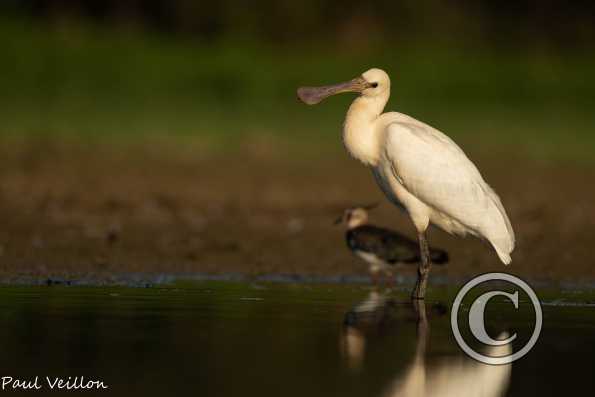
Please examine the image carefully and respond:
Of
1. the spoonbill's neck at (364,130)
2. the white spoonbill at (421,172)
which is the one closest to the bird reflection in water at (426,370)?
the white spoonbill at (421,172)

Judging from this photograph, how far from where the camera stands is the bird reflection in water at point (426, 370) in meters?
6.59

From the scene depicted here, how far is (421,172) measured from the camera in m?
10.3

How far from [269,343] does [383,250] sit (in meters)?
4.12

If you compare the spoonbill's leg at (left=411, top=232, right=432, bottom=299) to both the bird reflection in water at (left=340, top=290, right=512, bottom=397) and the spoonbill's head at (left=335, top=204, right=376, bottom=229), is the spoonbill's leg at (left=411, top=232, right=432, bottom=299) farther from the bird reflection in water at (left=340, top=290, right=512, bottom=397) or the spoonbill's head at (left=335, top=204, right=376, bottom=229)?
the spoonbill's head at (left=335, top=204, right=376, bottom=229)

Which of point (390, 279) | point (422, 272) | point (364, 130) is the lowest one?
point (422, 272)

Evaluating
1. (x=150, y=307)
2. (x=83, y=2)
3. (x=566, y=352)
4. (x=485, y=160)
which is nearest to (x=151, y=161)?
(x=485, y=160)

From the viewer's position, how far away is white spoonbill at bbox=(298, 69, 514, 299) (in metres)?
10.3

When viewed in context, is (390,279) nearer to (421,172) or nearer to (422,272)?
(422,272)

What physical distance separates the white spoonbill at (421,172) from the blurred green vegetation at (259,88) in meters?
11.0

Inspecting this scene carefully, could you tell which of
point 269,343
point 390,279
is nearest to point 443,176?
point 390,279

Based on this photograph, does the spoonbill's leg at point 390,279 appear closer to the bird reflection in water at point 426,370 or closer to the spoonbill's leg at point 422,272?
the spoonbill's leg at point 422,272

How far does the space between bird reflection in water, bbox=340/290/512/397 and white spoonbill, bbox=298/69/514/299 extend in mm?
1630

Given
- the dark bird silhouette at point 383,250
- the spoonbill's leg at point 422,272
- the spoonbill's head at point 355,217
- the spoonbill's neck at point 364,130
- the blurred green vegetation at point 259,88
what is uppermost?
the blurred green vegetation at point 259,88

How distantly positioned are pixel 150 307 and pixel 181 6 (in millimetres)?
24493
